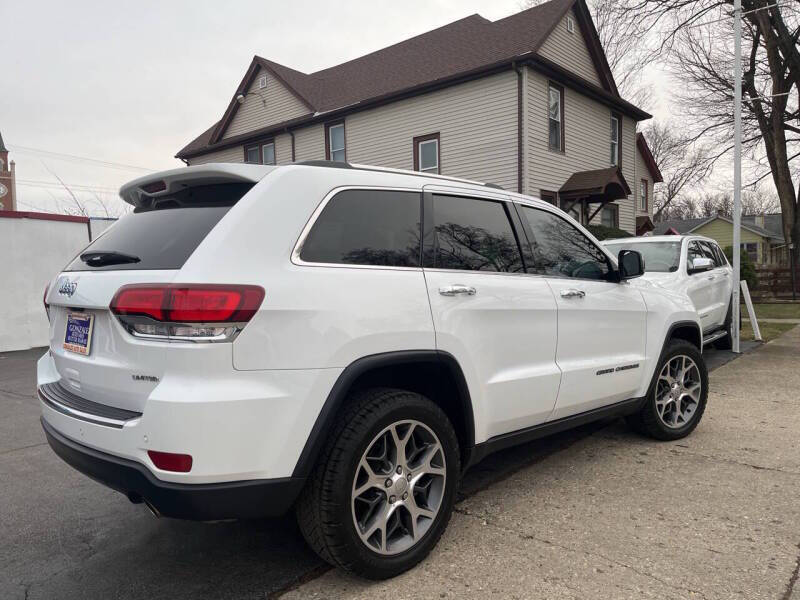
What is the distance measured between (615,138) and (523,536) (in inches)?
762

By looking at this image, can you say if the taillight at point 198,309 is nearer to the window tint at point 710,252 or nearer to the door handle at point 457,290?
the door handle at point 457,290

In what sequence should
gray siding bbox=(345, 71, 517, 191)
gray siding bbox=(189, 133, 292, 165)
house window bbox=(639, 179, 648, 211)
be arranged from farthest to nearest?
house window bbox=(639, 179, 648, 211), gray siding bbox=(189, 133, 292, 165), gray siding bbox=(345, 71, 517, 191)

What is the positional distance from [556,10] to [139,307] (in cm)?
1779

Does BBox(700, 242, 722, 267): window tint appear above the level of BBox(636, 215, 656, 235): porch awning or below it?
below

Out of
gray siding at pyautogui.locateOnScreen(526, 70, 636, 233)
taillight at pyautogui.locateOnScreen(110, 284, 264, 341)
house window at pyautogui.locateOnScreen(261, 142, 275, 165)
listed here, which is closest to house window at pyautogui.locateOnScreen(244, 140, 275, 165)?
house window at pyautogui.locateOnScreen(261, 142, 275, 165)

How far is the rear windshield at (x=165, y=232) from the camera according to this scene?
240 centimetres

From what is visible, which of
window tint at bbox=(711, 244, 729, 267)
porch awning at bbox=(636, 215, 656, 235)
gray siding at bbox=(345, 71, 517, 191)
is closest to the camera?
window tint at bbox=(711, 244, 729, 267)

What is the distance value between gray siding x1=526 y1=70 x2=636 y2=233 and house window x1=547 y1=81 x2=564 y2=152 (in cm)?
19

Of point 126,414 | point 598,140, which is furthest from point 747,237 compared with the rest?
point 126,414

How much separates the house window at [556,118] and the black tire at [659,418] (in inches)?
505

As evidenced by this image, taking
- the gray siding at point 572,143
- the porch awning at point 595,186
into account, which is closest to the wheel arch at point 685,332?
the gray siding at point 572,143

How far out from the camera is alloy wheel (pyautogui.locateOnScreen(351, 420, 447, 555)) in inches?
102

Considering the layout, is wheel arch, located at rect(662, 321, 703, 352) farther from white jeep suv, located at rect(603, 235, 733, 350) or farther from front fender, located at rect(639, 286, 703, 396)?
white jeep suv, located at rect(603, 235, 733, 350)

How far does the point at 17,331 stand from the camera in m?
11.2
